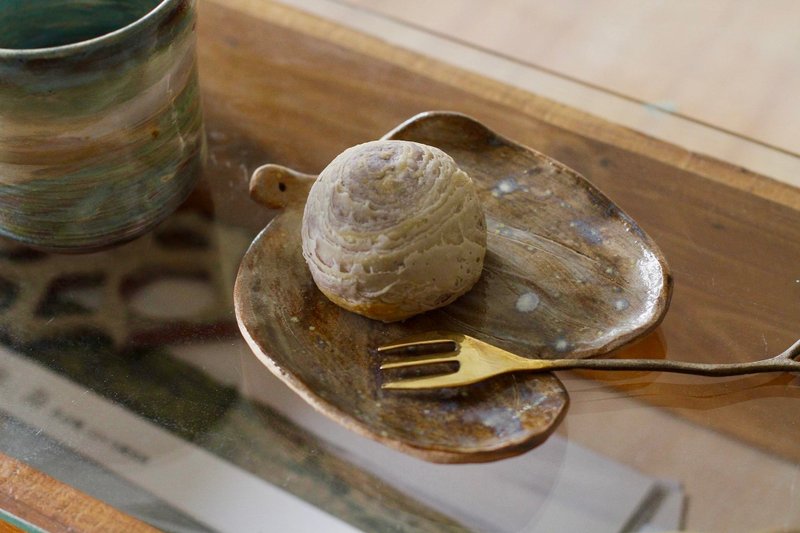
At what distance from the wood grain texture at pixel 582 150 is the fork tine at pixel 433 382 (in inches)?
5.3

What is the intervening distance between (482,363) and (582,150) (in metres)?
0.23

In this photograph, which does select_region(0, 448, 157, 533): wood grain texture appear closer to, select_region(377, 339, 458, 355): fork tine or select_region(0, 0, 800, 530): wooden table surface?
select_region(0, 0, 800, 530): wooden table surface

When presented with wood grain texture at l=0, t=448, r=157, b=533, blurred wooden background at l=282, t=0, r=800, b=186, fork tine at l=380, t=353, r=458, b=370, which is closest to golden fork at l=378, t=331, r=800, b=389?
fork tine at l=380, t=353, r=458, b=370

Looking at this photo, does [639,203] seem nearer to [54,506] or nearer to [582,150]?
[582,150]

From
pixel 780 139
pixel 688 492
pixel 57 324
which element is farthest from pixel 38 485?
pixel 780 139

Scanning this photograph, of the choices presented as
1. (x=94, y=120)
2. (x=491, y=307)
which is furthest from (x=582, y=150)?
(x=94, y=120)

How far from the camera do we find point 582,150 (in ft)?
2.36

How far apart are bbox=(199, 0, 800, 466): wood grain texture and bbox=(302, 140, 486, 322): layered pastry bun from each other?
5.5 inches

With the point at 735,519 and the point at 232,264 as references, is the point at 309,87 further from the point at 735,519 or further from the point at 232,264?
the point at 735,519

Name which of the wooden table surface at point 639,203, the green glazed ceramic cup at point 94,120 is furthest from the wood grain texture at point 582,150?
the green glazed ceramic cup at point 94,120

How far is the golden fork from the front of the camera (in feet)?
1.79

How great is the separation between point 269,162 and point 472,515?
30 cm

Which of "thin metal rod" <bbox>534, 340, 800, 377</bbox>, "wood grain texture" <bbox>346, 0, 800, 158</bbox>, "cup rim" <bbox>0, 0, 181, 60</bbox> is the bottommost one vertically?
"wood grain texture" <bbox>346, 0, 800, 158</bbox>

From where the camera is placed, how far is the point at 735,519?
522mm
